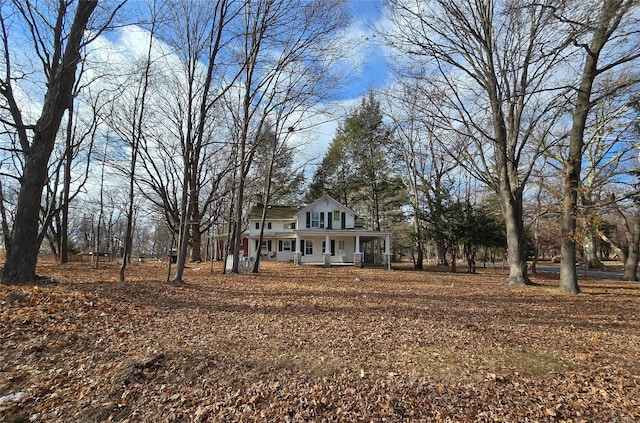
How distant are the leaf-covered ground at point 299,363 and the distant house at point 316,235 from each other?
18787mm

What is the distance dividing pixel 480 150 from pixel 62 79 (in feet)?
50.3

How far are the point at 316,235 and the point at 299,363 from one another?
23703 mm

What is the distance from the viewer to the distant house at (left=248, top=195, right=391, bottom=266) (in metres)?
26.5

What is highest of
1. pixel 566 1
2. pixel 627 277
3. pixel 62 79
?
pixel 566 1

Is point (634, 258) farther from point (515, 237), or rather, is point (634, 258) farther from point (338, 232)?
point (338, 232)

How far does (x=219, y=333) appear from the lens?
5.46 m

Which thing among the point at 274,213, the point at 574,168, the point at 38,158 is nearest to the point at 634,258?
the point at 574,168

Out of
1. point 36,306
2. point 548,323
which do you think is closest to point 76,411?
point 36,306

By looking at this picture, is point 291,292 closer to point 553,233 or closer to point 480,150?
point 480,150

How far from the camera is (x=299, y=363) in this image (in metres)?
4.38

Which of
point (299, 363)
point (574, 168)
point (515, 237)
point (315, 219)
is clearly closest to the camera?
point (299, 363)

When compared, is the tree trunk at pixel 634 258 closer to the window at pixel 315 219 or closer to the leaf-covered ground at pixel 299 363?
the leaf-covered ground at pixel 299 363

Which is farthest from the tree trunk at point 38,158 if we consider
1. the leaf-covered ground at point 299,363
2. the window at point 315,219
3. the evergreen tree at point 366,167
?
the evergreen tree at point 366,167

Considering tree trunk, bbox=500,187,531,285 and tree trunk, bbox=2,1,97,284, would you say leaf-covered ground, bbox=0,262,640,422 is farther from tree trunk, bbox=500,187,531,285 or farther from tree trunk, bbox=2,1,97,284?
tree trunk, bbox=500,187,531,285
